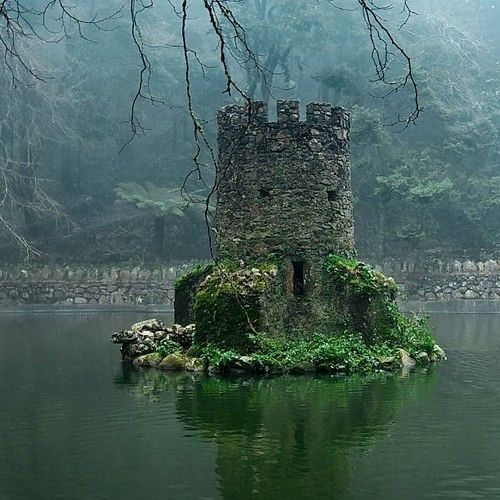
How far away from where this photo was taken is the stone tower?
15883 millimetres

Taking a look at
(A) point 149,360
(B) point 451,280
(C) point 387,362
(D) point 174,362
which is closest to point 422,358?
(C) point 387,362

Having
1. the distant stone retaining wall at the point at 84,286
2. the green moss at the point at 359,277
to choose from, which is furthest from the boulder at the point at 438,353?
the distant stone retaining wall at the point at 84,286

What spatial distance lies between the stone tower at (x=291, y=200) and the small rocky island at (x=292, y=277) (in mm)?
19

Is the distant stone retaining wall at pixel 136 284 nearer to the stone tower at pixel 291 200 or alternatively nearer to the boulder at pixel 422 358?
the stone tower at pixel 291 200

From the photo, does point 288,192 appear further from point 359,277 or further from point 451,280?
point 451,280

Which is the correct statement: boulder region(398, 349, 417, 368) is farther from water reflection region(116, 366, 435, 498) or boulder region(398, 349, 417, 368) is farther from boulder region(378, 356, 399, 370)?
water reflection region(116, 366, 435, 498)

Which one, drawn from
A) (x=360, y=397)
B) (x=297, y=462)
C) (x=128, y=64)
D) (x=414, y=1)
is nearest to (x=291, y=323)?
(x=360, y=397)

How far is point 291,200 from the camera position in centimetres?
1605

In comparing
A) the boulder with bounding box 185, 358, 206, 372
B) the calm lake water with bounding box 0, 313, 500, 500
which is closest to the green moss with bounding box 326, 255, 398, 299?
the calm lake water with bounding box 0, 313, 500, 500

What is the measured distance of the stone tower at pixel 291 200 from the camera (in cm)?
1588

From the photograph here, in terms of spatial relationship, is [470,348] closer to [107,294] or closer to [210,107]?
[107,294]

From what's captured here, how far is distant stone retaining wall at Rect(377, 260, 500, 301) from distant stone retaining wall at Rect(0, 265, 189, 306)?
9.78 m

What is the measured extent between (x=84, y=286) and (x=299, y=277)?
20.1 meters

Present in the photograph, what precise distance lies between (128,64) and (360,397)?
38.5 m
